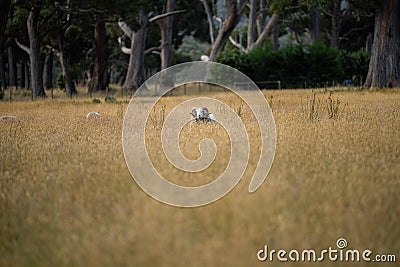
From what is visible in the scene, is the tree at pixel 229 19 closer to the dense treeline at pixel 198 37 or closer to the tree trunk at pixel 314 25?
the dense treeline at pixel 198 37

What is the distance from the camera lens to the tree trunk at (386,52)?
22.3 metres

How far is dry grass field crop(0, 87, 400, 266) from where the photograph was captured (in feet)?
10.8

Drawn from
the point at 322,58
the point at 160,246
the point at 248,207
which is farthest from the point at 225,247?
the point at 322,58

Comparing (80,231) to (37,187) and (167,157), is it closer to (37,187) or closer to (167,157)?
(37,187)

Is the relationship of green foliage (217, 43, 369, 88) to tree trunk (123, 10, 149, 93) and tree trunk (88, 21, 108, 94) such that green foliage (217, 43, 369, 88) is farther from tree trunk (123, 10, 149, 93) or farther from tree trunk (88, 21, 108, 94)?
tree trunk (88, 21, 108, 94)

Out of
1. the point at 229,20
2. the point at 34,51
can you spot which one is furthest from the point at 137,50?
the point at 34,51

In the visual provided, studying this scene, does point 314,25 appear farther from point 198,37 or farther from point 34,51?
point 34,51
